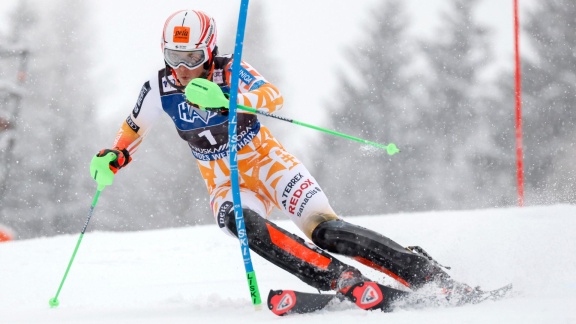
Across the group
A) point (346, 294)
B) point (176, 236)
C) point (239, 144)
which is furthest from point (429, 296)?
point (176, 236)

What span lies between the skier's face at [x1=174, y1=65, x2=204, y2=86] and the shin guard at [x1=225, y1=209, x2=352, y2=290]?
1.00 m

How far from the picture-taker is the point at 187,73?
4523 millimetres

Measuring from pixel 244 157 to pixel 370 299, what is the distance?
1566 mm

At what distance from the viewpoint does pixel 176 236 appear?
8617 mm

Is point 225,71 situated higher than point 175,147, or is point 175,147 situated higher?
point 225,71

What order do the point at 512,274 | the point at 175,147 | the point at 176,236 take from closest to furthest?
the point at 512,274 < the point at 176,236 < the point at 175,147

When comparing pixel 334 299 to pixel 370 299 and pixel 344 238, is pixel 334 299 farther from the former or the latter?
pixel 344 238

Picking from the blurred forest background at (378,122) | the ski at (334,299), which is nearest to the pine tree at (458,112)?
the blurred forest background at (378,122)

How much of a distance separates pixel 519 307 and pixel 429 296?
51cm

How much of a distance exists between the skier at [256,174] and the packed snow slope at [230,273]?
37 cm

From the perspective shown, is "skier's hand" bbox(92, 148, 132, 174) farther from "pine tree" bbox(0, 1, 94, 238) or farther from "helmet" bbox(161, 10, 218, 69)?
"pine tree" bbox(0, 1, 94, 238)

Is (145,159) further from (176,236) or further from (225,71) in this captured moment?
(225,71)

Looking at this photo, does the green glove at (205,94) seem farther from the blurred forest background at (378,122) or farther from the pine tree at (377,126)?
the pine tree at (377,126)

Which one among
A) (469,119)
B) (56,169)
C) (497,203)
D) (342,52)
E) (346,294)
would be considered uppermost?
(346,294)
